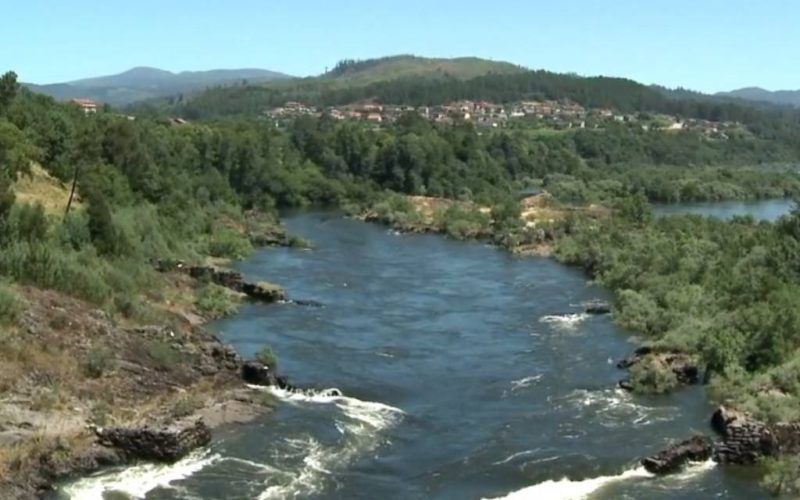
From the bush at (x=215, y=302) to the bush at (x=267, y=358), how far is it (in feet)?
25.4

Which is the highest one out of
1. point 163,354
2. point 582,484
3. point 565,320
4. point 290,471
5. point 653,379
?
point 163,354

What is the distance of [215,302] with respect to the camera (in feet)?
149

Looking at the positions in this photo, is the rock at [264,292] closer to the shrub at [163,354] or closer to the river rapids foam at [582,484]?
the shrub at [163,354]

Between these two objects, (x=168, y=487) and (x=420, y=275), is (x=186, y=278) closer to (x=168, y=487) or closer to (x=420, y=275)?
(x=420, y=275)

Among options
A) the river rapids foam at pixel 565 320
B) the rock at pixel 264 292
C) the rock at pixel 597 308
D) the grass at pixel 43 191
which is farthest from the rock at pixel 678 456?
the grass at pixel 43 191

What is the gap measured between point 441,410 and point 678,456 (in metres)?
8.33

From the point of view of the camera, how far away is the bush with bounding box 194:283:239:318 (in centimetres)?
4491

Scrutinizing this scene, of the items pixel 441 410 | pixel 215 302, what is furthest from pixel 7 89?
pixel 441 410

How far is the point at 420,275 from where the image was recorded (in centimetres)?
5978

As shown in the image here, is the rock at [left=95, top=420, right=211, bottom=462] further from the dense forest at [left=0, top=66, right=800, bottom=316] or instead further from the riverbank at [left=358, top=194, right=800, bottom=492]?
the riverbank at [left=358, top=194, right=800, bottom=492]

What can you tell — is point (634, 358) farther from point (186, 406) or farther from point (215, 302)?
point (215, 302)

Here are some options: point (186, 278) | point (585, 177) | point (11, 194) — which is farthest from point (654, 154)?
point (11, 194)

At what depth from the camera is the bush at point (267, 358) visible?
36812mm

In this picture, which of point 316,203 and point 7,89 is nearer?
point 7,89
